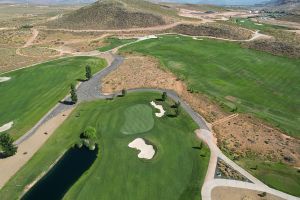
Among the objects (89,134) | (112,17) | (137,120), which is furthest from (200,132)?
(112,17)

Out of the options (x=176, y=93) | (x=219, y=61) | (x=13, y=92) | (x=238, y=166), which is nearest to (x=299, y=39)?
(x=219, y=61)

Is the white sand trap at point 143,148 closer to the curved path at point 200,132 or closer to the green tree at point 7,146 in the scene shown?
the curved path at point 200,132

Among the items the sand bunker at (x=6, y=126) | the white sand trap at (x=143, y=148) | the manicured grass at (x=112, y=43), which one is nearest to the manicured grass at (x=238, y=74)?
the manicured grass at (x=112, y=43)

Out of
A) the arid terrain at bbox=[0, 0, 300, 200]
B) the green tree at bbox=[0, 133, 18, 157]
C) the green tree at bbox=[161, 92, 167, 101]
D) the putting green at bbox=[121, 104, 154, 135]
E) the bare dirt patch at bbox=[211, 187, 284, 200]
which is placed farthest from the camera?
the green tree at bbox=[161, 92, 167, 101]

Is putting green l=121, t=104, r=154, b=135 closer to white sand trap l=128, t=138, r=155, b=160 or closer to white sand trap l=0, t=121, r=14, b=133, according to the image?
white sand trap l=128, t=138, r=155, b=160

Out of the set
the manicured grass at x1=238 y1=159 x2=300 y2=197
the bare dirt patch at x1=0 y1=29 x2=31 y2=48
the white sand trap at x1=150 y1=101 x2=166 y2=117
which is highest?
the bare dirt patch at x1=0 y1=29 x2=31 y2=48

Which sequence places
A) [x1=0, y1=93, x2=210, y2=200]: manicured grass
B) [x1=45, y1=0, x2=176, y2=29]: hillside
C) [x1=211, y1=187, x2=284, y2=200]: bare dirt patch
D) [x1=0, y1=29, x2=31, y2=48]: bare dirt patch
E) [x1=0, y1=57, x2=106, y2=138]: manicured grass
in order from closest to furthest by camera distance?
[x1=211, y1=187, x2=284, y2=200]: bare dirt patch, [x1=0, y1=93, x2=210, y2=200]: manicured grass, [x1=0, y1=57, x2=106, y2=138]: manicured grass, [x1=0, y1=29, x2=31, y2=48]: bare dirt patch, [x1=45, y1=0, x2=176, y2=29]: hillside

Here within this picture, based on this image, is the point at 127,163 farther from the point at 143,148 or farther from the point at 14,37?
the point at 14,37

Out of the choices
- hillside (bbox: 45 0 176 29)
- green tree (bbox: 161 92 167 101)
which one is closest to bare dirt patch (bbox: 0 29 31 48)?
hillside (bbox: 45 0 176 29)
